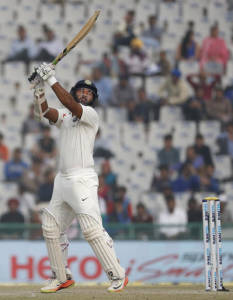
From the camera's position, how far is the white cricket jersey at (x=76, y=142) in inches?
286

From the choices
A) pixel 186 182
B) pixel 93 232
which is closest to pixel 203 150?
pixel 186 182

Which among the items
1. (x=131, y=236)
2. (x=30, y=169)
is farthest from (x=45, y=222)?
(x=30, y=169)

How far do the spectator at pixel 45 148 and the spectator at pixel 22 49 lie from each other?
7.33 feet

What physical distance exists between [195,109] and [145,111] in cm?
92

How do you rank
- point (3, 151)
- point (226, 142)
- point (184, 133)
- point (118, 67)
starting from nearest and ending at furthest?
point (3, 151) < point (226, 142) < point (184, 133) < point (118, 67)

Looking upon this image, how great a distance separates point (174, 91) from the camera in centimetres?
1512

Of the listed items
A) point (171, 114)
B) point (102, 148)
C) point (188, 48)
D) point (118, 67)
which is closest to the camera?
point (102, 148)

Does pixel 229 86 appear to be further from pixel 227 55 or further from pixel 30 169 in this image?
pixel 30 169

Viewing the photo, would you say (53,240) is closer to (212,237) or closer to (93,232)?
(93,232)

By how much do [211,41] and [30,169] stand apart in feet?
15.5

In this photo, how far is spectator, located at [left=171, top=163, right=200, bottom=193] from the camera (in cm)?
1334

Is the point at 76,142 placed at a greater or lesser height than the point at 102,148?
greater

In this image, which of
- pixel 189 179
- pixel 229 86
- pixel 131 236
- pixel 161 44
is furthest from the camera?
pixel 161 44

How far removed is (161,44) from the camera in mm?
16281
